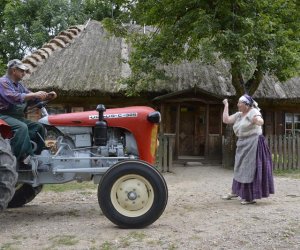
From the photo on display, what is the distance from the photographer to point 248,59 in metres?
10.7

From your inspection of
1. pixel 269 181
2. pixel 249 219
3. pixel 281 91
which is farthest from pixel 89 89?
pixel 249 219

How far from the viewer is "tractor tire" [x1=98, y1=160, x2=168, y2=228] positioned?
16.2 ft

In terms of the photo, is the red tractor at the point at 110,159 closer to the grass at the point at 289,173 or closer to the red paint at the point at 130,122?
the red paint at the point at 130,122

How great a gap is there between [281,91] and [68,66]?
7.85 metres

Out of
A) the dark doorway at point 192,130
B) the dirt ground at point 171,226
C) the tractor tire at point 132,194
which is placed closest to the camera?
the dirt ground at point 171,226

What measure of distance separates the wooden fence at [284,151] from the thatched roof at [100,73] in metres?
2.75

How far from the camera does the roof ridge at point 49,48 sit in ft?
51.4

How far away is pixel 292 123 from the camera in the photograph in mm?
17391

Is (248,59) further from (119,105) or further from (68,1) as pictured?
(68,1)

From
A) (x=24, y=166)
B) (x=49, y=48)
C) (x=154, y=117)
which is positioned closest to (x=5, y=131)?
(x=24, y=166)

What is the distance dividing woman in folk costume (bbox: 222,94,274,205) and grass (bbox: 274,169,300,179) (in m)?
4.69

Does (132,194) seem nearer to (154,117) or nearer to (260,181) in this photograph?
(154,117)

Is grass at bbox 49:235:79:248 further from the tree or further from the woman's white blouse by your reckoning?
the tree

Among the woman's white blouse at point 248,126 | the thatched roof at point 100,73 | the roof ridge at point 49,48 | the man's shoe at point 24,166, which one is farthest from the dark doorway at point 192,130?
the man's shoe at point 24,166
